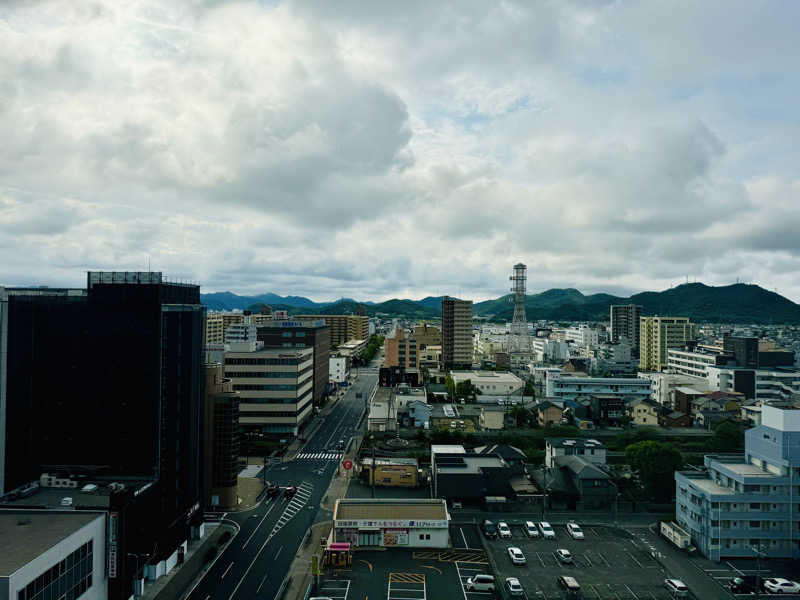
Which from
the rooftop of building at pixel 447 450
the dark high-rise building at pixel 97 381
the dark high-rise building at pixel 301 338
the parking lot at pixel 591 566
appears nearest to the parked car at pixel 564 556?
the parking lot at pixel 591 566

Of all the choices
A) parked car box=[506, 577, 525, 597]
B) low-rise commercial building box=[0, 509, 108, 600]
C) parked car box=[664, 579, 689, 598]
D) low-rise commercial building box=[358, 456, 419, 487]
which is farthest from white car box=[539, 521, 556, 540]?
low-rise commercial building box=[0, 509, 108, 600]

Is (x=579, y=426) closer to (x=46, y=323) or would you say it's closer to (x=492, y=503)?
(x=492, y=503)

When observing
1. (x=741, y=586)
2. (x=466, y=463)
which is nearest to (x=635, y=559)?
(x=741, y=586)

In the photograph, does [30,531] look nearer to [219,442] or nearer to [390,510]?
[219,442]

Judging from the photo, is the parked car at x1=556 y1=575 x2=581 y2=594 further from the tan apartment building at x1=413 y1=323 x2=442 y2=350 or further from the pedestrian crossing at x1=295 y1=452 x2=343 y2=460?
the tan apartment building at x1=413 y1=323 x2=442 y2=350

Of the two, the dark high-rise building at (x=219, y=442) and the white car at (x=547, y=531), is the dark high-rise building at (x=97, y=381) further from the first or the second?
the white car at (x=547, y=531)

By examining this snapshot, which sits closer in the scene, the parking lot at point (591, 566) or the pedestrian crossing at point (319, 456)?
the parking lot at point (591, 566)
